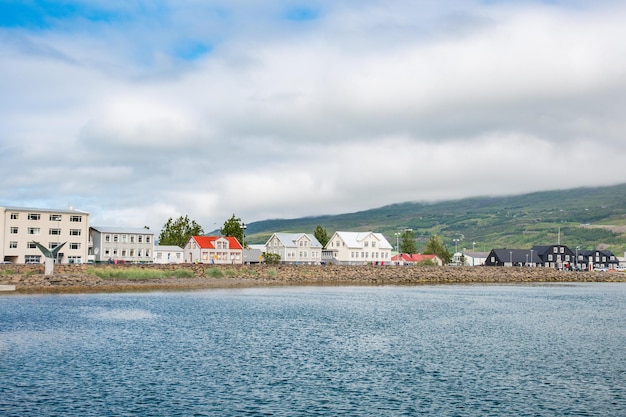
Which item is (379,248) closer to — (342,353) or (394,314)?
(394,314)

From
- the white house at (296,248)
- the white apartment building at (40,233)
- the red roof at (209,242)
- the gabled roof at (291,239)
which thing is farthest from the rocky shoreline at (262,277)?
the gabled roof at (291,239)

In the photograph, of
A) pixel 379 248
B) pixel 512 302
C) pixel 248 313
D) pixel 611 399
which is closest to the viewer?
pixel 611 399

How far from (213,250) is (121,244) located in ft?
66.9

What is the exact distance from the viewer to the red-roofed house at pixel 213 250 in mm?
142125

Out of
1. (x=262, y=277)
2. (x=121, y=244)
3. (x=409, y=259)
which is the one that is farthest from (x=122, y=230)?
(x=409, y=259)

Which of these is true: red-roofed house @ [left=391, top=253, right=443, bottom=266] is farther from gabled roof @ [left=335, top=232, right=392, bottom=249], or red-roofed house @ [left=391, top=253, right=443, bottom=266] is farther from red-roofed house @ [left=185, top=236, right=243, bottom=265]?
red-roofed house @ [left=185, top=236, right=243, bottom=265]

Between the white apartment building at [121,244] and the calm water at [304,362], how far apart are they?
235ft

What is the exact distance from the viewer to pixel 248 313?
5934 cm

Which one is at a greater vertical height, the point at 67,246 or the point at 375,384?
the point at 67,246

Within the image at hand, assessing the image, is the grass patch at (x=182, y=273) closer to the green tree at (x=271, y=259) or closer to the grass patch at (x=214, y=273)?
the grass patch at (x=214, y=273)

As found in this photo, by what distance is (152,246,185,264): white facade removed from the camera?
142 m

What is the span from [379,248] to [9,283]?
364 feet

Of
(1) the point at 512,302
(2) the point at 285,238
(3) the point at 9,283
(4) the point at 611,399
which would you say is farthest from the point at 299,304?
(2) the point at 285,238

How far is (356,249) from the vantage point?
173375mm
